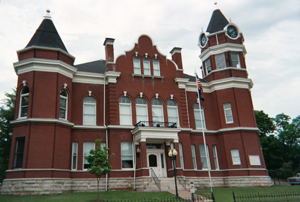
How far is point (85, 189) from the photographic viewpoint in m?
21.3

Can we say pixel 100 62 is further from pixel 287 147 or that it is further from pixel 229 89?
pixel 287 147

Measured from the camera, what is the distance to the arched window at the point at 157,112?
25344 mm

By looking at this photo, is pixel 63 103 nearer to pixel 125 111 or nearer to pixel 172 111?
pixel 125 111

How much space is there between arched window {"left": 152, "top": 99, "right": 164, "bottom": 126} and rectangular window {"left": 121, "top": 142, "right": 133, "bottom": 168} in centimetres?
333

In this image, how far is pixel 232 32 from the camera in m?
29.9

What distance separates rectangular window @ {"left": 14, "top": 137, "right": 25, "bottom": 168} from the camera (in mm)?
20219

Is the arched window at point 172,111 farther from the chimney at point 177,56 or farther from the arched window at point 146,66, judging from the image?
the chimney at point 177,56

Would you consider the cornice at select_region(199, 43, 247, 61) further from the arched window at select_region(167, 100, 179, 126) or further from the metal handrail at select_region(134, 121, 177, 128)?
the metal handrail at select_region(134, 121, 177, 128)

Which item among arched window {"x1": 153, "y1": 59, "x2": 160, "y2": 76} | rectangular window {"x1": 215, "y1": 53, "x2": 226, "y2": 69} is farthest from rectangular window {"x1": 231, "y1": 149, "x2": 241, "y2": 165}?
arched window {"x1": 153, "y1": 59, "x2": 160, "y2": 76}

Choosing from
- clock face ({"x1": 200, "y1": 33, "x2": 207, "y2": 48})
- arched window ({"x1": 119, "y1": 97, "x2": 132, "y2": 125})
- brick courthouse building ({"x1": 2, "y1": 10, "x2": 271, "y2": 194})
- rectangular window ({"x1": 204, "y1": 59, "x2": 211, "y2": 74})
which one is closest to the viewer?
brick courthouse building ({"x1": 2, "y1": 10, "x2": 271, "y2": 194})

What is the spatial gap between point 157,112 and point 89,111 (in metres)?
6.38

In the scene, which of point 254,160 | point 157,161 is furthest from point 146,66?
point 254,160

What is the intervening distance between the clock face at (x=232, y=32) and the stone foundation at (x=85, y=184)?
15195 mm

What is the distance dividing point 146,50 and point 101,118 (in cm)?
830
